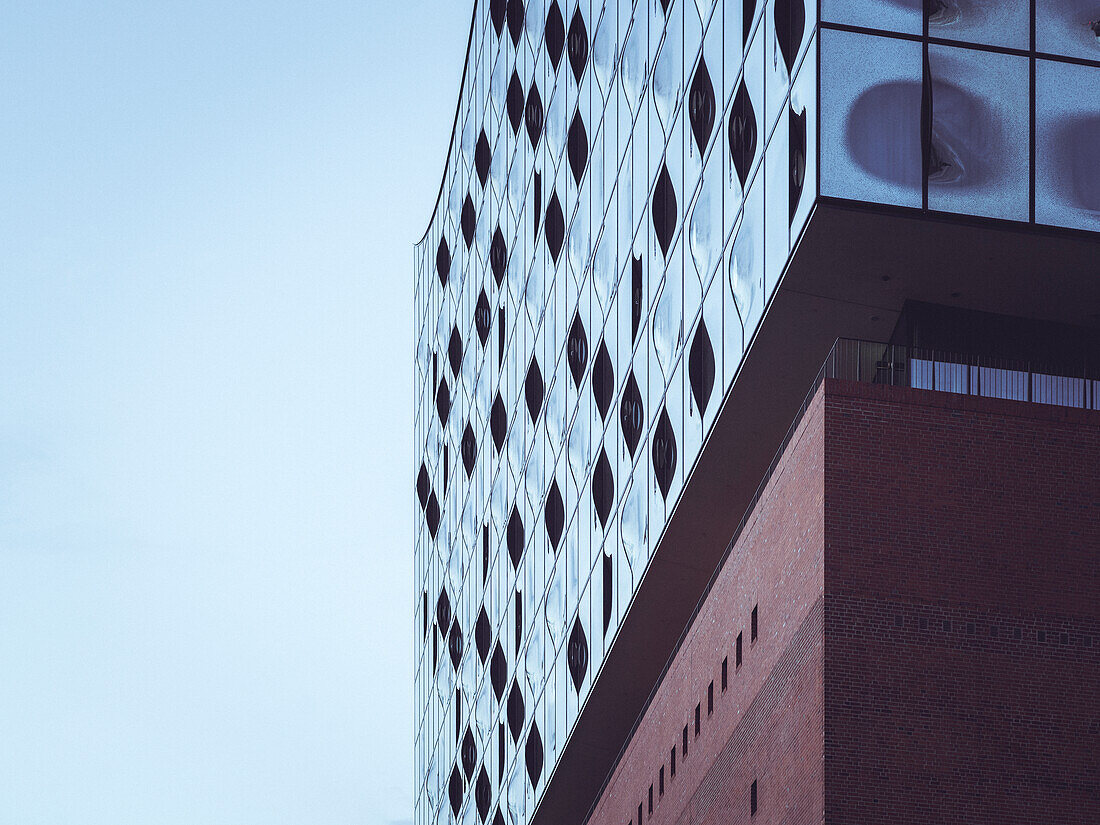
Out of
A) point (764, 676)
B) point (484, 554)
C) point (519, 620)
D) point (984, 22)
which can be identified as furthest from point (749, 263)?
point (484, 554)

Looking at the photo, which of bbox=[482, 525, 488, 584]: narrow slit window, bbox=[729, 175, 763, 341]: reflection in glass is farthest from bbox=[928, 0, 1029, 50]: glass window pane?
bbox=[482, 525, 488, 584]: narrow slit window

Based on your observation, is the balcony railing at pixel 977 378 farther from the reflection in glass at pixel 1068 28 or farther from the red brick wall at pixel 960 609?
the reflection in glass at pixel 1068 28

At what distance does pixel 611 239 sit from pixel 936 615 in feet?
59.8

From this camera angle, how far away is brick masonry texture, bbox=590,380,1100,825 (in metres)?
25.9

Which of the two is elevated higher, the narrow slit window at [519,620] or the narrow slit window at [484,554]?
the narrow slit window at [484,554]

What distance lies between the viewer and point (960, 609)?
26688 millimetres

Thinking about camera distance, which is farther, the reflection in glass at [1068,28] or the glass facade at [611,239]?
the reflection in glass at [1068,28]

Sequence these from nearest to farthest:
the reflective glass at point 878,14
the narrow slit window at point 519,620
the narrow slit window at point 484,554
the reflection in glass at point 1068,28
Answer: the reflective glass at point 878,14 < the reflection in glass at point 1068,28 < the narrow slit window at point 519,620 < the narrow slit window at point 484,554

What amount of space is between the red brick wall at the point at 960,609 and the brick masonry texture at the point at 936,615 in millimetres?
23

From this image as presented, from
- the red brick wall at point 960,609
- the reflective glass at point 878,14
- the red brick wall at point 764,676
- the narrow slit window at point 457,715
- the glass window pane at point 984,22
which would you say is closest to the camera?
the red brick wall at point 960,609

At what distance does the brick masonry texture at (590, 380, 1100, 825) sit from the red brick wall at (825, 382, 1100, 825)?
2cm

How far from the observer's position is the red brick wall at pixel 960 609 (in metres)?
25.8

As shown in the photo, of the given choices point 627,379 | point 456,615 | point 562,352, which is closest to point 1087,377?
point 627,379

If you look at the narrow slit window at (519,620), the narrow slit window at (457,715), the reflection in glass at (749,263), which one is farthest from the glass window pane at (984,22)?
the narrow slit window at (457,715)
